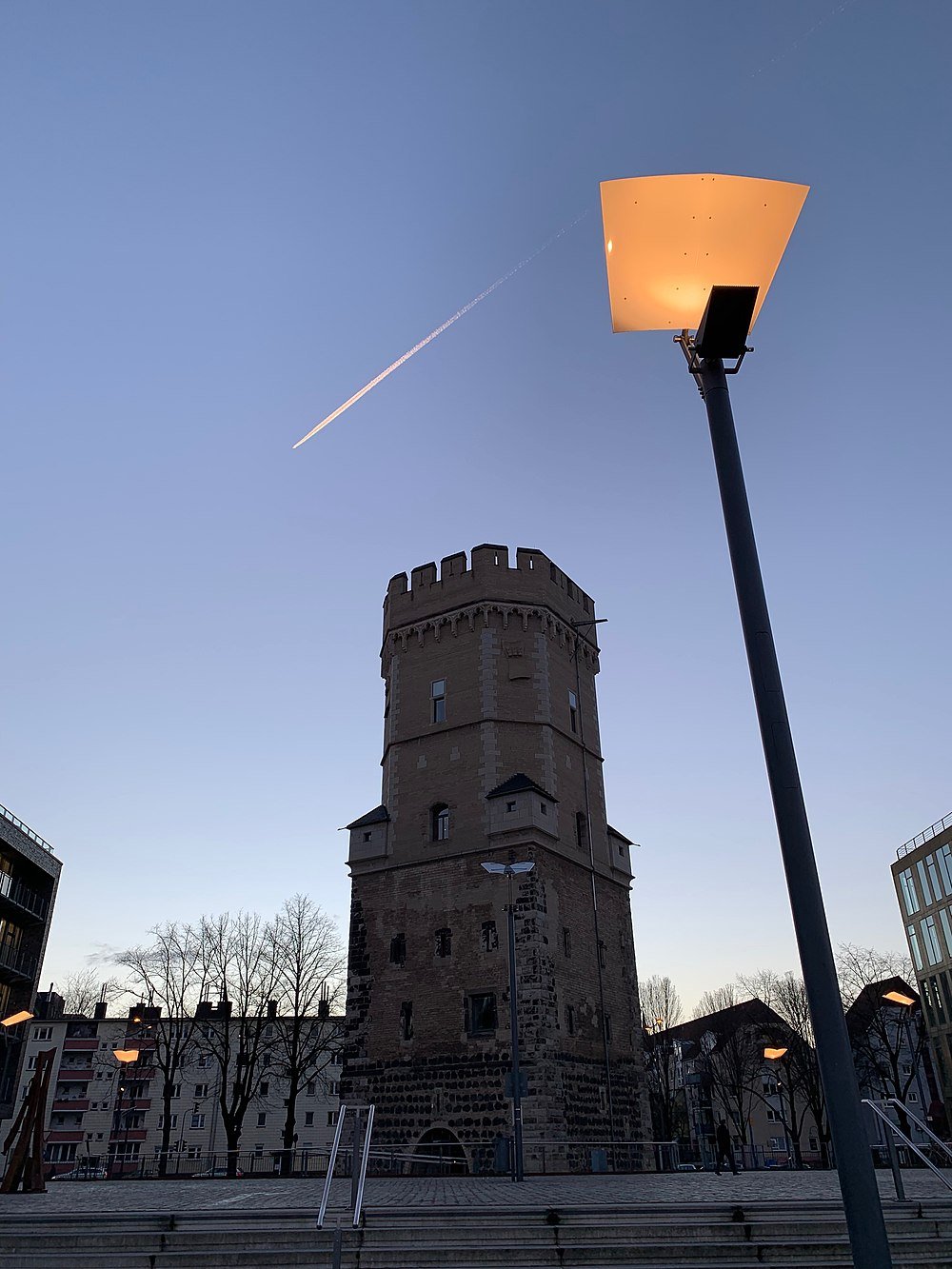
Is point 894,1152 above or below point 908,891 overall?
below

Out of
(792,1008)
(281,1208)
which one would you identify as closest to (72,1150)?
(792,1008)

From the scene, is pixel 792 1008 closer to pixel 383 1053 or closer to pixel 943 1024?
pixel 943 1024

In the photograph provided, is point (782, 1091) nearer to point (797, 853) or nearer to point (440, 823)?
point (440, 823)

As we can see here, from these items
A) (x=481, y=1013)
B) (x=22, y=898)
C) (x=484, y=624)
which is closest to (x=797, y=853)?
(x=481, y=1013)

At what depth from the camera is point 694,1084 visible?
81250 millimetres

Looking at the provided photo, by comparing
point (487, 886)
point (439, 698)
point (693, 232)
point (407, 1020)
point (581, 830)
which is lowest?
point (693, 232)

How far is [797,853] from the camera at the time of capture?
410cm

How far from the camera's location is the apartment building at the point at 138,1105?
241ft

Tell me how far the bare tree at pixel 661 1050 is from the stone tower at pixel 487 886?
21.3m

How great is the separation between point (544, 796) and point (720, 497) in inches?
1186

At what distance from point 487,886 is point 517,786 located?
12.0ft

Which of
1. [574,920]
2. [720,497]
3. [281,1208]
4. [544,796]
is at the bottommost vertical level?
[281,1208]

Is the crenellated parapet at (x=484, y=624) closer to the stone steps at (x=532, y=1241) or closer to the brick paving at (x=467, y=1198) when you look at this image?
the brick paving at (x=467, y=1198)

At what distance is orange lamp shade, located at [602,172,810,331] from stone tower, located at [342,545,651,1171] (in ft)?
93.1
